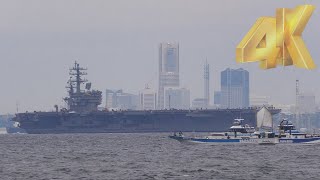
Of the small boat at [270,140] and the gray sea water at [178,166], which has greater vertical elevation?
the small boat at [270,140]

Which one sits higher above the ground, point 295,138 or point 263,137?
point 263,137

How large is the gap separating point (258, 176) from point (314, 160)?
20.2m

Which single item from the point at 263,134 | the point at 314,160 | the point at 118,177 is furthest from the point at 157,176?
the point at 263,134

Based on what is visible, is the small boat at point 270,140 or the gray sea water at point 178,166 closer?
the gray sea water at point 178,166

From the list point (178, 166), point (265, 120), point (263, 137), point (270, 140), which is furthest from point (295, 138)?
point (178, 166)

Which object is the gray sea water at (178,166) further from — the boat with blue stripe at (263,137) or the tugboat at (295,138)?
the tugboat at (295,138)

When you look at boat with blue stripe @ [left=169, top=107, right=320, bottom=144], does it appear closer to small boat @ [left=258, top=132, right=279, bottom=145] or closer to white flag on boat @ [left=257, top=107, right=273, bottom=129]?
small boat @ [left=258, top=132, right=279, bottom=145]

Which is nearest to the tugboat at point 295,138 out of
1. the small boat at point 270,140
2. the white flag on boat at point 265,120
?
the small boat at point 270,140

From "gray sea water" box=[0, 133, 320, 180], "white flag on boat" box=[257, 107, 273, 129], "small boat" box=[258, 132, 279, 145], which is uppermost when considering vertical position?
"white flag on boat" box=[257, 107, 273, 129]

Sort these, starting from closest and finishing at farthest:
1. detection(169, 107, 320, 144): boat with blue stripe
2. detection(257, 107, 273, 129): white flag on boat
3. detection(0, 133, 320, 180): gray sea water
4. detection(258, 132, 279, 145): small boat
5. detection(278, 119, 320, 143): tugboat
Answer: detection(0, 133, 320, 180): gray sea water, detection(258, 132, 279, 145): small boat, detection(278, 119, 320, 143): tugboat, detection(169, 107, 320, 144): boat with blue stripe, detection(257, 107, 273, 129): white flag on boat

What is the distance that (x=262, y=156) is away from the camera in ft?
295

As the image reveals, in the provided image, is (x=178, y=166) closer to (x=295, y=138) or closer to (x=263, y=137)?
(x=263, y=137)

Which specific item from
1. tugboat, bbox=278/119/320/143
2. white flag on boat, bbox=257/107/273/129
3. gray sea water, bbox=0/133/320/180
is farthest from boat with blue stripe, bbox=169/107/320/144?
gray sea water, bbox=0/133/320/180

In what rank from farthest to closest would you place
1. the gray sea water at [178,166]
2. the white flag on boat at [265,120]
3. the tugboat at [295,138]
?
the white flag on boat at [265,120], the tugboat at [295,138], the gray sea water at [178,166]
